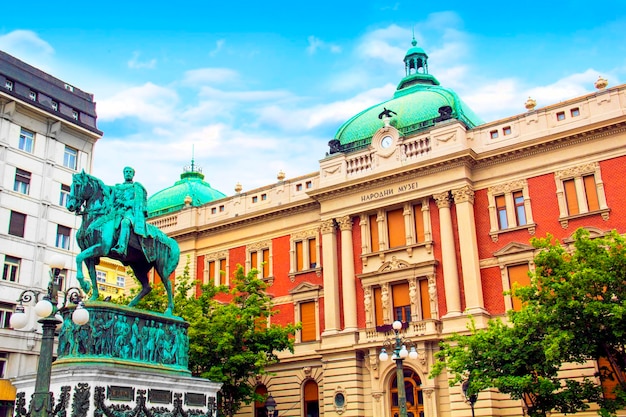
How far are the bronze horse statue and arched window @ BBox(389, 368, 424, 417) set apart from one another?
18909 mm

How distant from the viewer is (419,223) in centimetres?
3653

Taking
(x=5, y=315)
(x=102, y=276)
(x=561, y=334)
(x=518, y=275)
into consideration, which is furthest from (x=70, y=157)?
(x=561, y=334)

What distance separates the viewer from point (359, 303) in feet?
121

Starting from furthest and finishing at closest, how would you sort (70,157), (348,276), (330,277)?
(70,157), (330,277), (348,276)

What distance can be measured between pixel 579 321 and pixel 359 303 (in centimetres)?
1555

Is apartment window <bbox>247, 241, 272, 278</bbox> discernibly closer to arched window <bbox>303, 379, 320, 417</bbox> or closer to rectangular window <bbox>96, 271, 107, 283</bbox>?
arched window <bbox>303, 379, 320, 417</bbox>

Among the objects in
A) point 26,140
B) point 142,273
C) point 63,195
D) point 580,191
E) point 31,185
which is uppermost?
point 26,140

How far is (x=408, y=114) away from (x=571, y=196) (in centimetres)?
1128

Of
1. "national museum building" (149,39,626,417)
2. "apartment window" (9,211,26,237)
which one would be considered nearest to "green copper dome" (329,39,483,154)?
"national museum building" (149,39,626,417)

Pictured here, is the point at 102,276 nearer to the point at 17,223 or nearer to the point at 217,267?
the point at 217,267

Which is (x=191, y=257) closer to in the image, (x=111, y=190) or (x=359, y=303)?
(x=359, y=303)

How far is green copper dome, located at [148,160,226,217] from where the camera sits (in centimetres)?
5138

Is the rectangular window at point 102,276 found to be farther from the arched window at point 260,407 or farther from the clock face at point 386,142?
the clock face at point 386,142

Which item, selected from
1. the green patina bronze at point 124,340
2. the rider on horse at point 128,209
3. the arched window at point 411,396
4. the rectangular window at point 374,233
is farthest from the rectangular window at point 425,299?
the rider on horse at point 128,209
